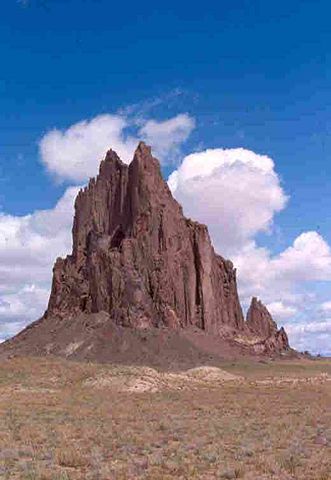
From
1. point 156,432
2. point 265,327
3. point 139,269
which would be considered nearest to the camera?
point 156,432

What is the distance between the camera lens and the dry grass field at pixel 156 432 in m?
20.0

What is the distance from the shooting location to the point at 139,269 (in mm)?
142250

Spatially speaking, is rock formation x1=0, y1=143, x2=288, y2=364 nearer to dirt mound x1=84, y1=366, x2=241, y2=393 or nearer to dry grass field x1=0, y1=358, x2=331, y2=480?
dirt mound x1=84, y1=366, x2=241, y2=393

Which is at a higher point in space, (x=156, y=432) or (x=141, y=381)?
(x=141, y=381)

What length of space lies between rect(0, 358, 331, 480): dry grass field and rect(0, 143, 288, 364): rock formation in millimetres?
75970

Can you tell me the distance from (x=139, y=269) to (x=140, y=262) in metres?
1.64

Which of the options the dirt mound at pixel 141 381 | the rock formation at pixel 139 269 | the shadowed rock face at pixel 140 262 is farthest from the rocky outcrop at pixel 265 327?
the dirt mound at pixel 141 381

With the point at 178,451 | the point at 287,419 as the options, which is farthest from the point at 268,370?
the point at 178,451

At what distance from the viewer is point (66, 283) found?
14562 cm

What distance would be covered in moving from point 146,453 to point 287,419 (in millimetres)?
13797

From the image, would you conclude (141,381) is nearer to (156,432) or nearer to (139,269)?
(156,432)

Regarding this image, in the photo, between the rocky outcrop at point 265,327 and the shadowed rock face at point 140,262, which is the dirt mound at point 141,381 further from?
the rocky outcrop at point 265,327

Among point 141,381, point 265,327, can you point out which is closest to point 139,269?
point 265,327

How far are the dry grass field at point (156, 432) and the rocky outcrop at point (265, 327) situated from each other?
96.4 metres
